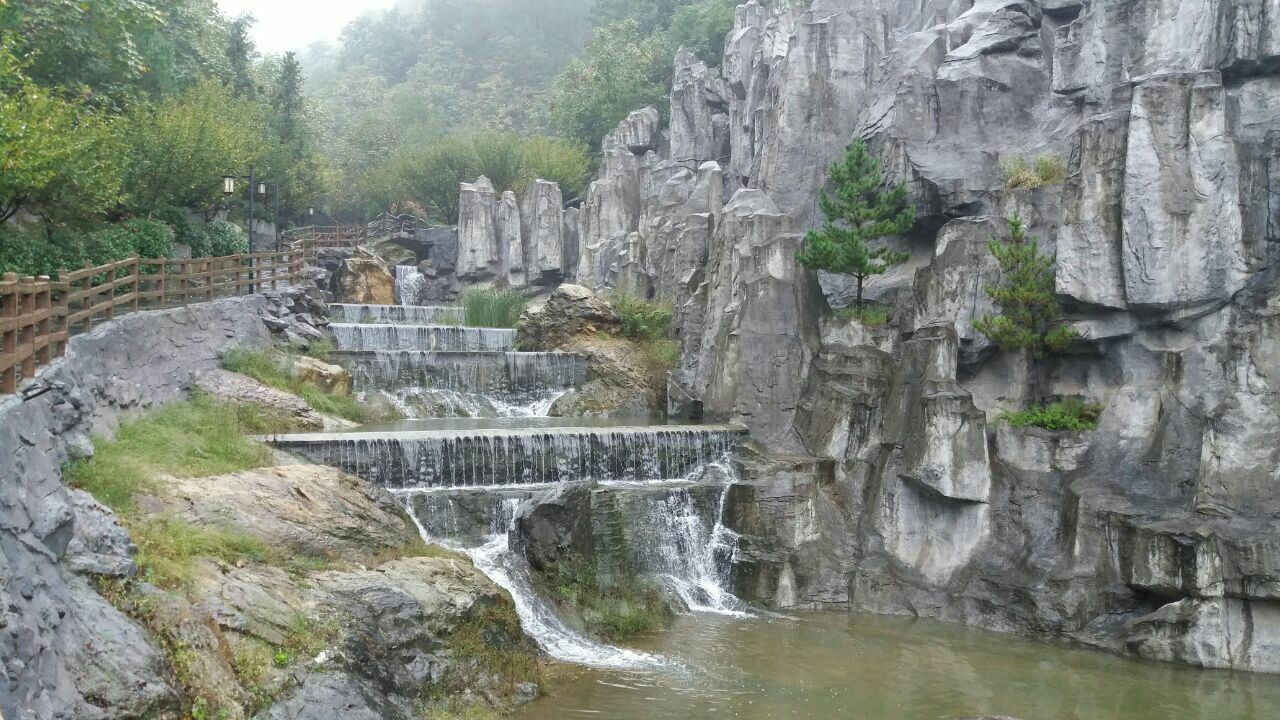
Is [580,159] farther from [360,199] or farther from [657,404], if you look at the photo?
[657,404]

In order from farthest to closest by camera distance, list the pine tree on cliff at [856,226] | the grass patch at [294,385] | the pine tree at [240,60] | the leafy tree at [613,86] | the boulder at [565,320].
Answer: the leafy tree at [613,86], the pine tree at [240,60], the boulder at [565,320], the grass patch at [294,385], the pine tree on cliff at [856,226]

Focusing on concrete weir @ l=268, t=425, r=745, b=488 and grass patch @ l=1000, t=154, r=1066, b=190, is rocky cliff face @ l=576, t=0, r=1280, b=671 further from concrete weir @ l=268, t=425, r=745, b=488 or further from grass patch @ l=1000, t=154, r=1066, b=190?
concrete weir @ l=268, t=425, r=745, b=488

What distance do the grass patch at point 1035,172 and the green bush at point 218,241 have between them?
748 inches

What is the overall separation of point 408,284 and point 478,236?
340 centimetres

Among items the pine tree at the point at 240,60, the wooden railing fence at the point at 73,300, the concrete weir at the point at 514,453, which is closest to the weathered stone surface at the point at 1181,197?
the concrete weir at the point at 514,453

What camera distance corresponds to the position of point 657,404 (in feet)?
77.9

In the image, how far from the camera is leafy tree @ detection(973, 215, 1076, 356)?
1656 cm

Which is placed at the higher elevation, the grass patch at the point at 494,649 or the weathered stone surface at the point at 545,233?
the weathered stone surface at the point at 545,233

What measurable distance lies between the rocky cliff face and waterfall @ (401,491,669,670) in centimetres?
375

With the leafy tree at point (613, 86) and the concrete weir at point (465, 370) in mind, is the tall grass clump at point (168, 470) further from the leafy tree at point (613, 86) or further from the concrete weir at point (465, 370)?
the leafy tree at point (613, 86)

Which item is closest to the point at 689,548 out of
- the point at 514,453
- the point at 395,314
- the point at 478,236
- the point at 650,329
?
the point at 514,453

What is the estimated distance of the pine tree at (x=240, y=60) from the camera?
130ft

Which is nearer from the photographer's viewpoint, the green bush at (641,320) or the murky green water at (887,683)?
the murky green water at (887,683)

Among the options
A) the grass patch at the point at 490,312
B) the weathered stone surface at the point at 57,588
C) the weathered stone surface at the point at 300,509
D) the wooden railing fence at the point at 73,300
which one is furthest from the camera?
the grass patch at the point at 490,312
